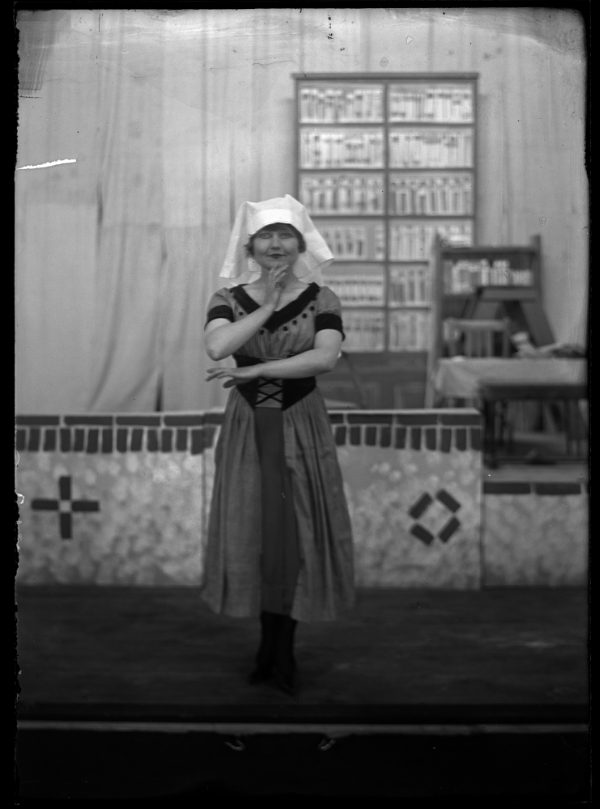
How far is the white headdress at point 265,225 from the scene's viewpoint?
305 centimetres

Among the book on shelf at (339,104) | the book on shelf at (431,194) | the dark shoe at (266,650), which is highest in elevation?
the book on shelf at (339,104)

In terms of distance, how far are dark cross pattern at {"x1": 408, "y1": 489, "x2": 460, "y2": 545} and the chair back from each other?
0.72m

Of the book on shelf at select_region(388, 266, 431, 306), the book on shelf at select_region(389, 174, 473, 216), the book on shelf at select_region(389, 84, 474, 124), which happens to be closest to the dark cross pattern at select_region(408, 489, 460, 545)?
the book on shelf at select_region(388, 266, 431, 306)

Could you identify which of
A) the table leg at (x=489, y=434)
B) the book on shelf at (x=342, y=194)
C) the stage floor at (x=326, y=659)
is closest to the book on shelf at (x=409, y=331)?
the table leg at (x=489, y=434)

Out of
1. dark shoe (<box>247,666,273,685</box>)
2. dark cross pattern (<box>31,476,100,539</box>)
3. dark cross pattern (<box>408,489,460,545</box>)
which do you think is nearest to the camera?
dark shoe (<box>247,666,273,685</box>)

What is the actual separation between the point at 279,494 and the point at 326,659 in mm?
628

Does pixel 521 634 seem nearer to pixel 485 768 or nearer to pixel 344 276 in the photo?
pixel 485 768

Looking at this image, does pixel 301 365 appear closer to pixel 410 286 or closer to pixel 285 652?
pixel 285 652

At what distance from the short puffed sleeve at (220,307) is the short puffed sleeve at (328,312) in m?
0.29

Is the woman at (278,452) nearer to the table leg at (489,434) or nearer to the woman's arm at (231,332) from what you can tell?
the woman's arm at (231,332)

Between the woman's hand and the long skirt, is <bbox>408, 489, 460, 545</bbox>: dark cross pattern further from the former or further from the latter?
the woman's hand

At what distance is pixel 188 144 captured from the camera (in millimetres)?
3158

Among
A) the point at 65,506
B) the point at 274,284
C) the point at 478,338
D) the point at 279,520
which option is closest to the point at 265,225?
the point at 274,284

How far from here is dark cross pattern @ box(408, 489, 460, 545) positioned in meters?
3.53
